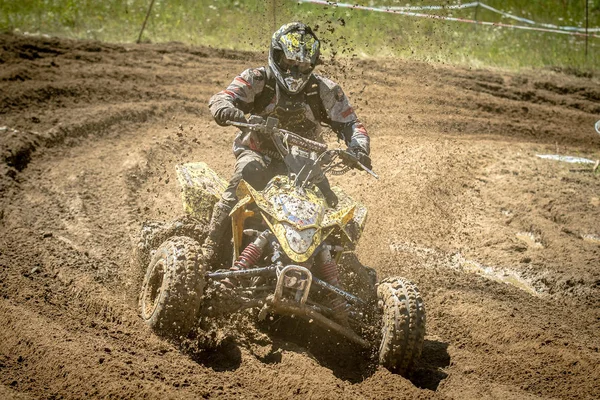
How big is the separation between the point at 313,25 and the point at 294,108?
1024cm

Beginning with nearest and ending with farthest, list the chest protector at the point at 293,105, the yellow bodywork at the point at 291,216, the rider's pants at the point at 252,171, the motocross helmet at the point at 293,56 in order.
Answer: the yellow bodywork at the point at 291,216
the rider's pants at the point at 252,171
the motocross helmet at the point at 293,56
the chest protector at the point at 293,105

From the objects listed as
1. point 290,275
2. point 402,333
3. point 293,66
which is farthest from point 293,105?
point 402,333

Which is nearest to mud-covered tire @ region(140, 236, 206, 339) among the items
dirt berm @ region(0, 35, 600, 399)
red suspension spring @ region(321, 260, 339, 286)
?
dirt berm @ region(0, 35, 600, 399)

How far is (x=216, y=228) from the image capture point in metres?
6.08

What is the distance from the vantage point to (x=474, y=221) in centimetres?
893

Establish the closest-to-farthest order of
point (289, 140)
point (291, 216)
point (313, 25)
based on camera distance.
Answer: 1. point (291, 216)
2. point (289, 140)
3. point (313, 25)

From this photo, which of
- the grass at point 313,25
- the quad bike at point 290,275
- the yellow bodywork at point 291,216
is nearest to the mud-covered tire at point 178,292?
the quad bike at point 290,275

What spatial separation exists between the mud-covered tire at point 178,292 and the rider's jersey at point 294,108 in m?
1.61

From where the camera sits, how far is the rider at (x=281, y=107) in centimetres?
612

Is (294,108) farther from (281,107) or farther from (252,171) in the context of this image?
(252,171)

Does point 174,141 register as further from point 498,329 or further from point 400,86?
Result: point 498,329

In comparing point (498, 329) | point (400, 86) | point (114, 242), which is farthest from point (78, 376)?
point (400, 86)

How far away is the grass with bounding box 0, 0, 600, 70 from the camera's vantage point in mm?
16000

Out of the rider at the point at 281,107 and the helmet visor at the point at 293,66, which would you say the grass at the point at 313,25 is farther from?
the helmet visor at the point at 293,66
